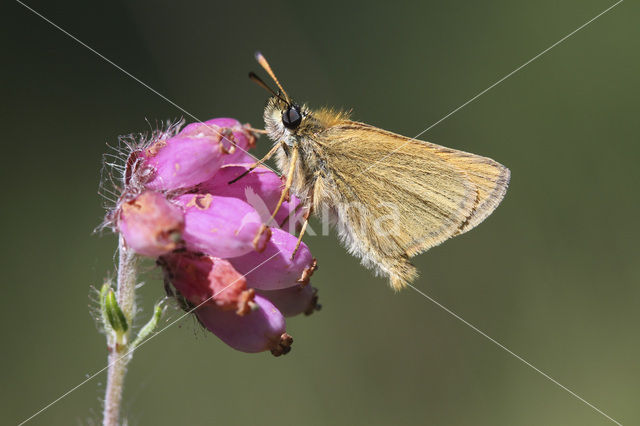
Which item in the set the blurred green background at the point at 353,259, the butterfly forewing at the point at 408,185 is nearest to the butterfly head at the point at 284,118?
the butterfly forewing at the point at 408,185

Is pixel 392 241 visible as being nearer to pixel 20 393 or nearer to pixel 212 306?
pixel 212 306

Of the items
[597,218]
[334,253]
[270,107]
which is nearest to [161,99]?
[334,253]

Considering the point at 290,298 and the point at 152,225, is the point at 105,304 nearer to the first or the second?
the point at 152,225

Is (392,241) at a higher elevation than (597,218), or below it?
higher

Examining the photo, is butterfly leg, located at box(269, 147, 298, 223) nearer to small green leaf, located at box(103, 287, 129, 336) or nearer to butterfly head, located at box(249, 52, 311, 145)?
butterfly head, located at box(249, 52, 311, 145)

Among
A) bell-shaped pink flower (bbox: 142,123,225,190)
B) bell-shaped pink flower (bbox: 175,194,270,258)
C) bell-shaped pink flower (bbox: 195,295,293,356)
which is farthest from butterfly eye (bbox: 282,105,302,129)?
bell-shaped pink flower (bbox: 195,295,293,356)

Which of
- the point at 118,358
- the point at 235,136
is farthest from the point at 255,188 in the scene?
the point at 118,358
